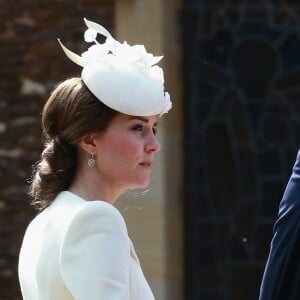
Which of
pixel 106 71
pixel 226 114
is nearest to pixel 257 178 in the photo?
pixel 226 114

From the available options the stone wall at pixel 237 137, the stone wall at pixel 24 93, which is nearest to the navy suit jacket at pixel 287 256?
the stone wall at pixel 237 137

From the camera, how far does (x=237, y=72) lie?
7508 millimetres

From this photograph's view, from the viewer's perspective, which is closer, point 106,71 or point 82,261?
point 82,261

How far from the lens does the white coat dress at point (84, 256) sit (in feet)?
10.6

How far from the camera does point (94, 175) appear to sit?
134 inches

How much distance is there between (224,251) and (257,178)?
17.7 inches

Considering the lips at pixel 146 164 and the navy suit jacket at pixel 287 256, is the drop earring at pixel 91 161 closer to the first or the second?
the lips at pixel 146 164

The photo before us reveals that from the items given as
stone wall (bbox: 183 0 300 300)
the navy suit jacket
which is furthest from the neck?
stone wall (bbox: 183 0 300 300)

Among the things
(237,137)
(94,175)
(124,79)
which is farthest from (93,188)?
(237,137)

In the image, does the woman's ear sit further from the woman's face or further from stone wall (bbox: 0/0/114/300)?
stone wall (bbox: 0/0/114/300)

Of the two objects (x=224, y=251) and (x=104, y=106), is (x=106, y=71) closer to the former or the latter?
(x=104, y=106)

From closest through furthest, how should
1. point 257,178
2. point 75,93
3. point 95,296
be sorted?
point 95,296 < point 75,93 < point 257,178

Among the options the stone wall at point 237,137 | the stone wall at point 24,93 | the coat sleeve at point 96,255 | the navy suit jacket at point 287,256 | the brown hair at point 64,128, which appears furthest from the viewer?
the stone wall at point 24,93

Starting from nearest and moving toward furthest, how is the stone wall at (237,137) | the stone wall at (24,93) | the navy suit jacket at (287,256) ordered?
the navy suit jacket at (287,256) → the stone wall at (237,137) → the stone wall at (24,93)
